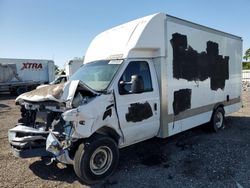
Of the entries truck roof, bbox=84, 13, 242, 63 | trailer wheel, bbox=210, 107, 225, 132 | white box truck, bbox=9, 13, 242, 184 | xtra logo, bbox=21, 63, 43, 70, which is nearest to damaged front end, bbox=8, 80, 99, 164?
white box truck, bbox=9, 13, 242, 184

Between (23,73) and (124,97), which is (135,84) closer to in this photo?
(124,97)

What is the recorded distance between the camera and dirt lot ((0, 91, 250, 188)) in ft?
14.7

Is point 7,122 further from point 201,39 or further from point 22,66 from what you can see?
point 22,66

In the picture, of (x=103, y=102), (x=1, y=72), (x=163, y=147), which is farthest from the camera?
(x=1, y=72)

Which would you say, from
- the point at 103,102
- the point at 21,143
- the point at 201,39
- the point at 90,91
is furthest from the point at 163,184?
the point at 201,39

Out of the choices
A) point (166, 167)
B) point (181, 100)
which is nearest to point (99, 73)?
point (181, 100)

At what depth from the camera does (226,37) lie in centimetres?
800

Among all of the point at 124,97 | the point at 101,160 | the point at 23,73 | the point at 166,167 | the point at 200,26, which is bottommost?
the point at 166,167

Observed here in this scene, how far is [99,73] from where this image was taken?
5.23 metres

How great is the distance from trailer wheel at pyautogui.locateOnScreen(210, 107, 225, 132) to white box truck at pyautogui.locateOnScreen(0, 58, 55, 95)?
21.4m

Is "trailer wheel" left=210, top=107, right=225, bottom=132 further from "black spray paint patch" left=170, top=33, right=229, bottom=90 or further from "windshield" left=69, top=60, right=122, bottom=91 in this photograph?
"windshield" left=69, top=60, right=122, bottom=91

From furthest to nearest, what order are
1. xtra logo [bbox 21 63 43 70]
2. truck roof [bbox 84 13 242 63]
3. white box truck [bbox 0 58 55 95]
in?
xtra logo [bbox 21 63 43 70], white box truck [bbox 0 58 55 95], truck roof [bbox 84 13 242 63]

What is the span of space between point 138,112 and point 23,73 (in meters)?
23.0

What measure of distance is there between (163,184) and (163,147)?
2064 mm
